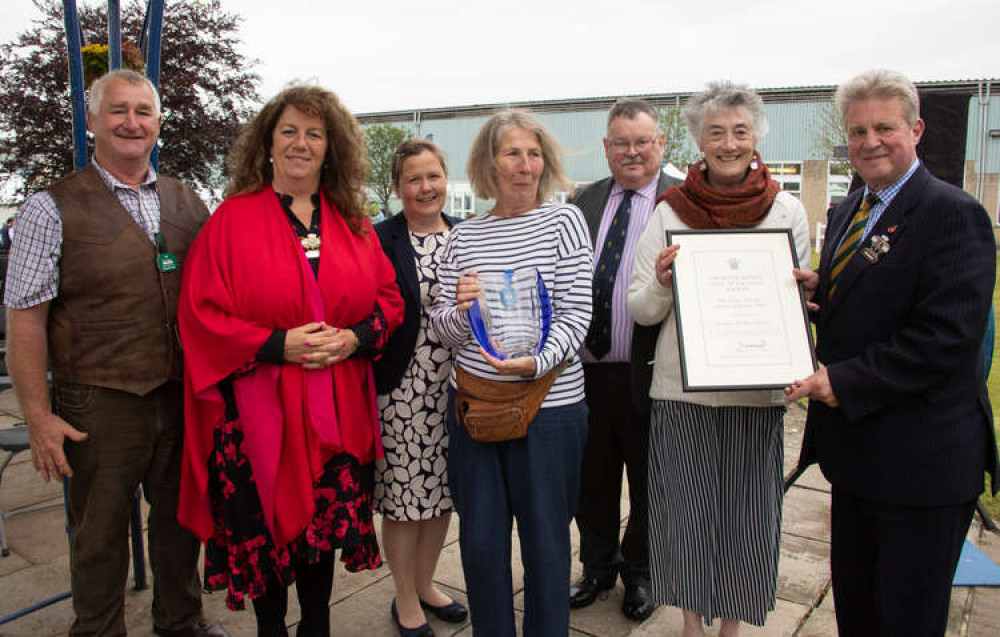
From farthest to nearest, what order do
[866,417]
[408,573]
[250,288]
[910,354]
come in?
[408,573]
[250,288]
[866,417]
[910,354]

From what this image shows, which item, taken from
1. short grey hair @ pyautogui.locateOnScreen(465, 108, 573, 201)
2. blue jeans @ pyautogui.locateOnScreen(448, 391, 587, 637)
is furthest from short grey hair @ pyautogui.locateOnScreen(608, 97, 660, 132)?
blue jeans @ pyautogui.locateOnScreen(448, 391, 587, 637)

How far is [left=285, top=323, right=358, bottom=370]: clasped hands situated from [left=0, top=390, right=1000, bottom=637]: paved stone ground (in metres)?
1.33

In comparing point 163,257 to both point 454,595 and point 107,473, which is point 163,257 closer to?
point 107,473

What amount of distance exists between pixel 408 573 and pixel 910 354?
6.72 feet

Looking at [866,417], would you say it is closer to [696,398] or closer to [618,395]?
[696,398]

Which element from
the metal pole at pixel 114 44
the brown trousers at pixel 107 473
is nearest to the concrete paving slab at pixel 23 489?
the brown trousers at pixel 107 473

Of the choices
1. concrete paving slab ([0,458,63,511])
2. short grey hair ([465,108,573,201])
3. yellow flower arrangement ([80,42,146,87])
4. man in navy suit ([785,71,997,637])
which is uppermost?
yellow flower arrangement ([80,42,146,87])

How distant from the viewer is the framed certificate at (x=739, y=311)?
7.08 feet

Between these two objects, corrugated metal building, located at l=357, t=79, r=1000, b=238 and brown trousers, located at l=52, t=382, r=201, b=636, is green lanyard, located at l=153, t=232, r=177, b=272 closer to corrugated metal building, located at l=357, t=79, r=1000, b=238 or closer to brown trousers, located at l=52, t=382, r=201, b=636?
brown trousers, located at l=52, t=382, r=201, b=636

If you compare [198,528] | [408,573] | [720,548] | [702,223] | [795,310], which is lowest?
[408,573]

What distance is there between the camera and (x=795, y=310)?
2211 millimetres

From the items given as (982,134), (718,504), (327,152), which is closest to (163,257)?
(327,152)

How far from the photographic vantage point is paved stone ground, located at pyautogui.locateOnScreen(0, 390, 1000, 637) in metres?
2.98

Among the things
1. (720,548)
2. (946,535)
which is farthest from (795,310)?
(720,548)
